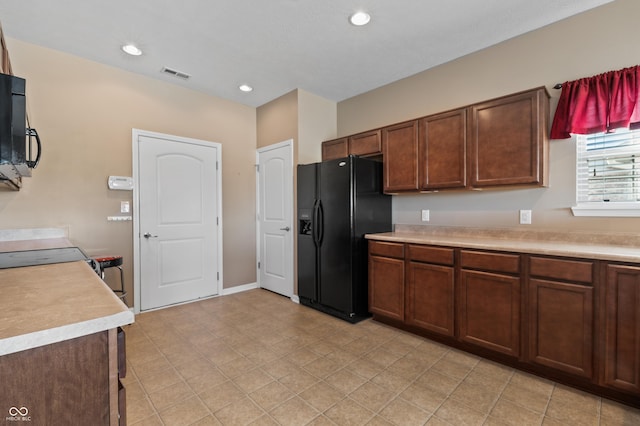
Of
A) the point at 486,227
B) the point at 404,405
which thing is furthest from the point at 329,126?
the point at 404,405

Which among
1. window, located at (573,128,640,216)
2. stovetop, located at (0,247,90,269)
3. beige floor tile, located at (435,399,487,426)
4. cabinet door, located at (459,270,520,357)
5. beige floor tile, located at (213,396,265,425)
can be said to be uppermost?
window, located at (573,128,640,216)

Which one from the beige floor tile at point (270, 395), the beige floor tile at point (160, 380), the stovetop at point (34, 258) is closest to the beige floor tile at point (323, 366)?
the beige floor tile at point (270, 395)

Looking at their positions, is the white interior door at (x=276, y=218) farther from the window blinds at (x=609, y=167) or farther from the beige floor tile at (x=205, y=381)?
the window blinds at (x=609, y=167)

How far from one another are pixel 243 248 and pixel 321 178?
1723 millimetres

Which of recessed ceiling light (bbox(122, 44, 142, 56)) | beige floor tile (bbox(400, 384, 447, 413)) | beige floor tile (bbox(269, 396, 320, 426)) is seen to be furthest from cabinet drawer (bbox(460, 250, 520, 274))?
recessed ceiling light (bbox(122, 44, 142, 56))

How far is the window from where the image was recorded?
2.23 meters

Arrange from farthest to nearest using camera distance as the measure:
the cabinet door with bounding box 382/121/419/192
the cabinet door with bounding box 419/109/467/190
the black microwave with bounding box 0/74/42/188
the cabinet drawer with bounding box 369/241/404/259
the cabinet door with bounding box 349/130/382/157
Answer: the cabinet door with bounding box 349/130/382/157 < the cabinet door with bounding box 382/121/419/192 < the cabinet drawer with bounding box 369/241/404/259 < the cabinet door with bounding box 419/109/467/190 < the black microwave with bounding box 0/74/42/188

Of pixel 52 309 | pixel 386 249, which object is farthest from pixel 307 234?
pixel 52 309

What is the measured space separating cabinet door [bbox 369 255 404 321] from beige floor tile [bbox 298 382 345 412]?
3.80 ft

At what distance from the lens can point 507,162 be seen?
249cm

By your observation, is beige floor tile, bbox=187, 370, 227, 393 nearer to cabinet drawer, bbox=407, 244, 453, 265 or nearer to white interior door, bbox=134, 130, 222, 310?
white interior door, bbox=134, 130, 222, 310

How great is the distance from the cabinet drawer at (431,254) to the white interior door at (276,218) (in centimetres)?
170

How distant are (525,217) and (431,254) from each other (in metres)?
0.89

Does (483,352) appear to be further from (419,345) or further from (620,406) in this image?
(620,406)
